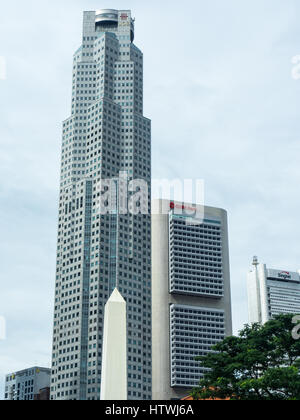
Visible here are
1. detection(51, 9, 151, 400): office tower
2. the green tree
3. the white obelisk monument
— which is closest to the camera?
the white obelisk monument

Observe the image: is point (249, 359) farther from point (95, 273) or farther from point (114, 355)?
point (95, 273)

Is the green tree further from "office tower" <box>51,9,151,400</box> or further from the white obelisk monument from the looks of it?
"office tower" <box>51,9,151,400</box>

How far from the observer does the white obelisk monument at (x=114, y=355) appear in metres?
26.6

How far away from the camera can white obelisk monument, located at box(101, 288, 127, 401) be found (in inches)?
1047

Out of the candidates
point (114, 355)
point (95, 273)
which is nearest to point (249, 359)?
point (114, 355)

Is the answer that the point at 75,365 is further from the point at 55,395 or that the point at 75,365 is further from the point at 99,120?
the point at 99,120

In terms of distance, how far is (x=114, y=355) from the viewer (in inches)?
1078

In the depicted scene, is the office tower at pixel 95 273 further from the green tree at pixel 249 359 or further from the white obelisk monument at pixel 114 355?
the white obelisk monument at pixel 114 355

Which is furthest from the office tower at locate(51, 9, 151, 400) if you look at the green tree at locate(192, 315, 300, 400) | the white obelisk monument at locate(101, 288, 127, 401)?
the white obelisk monument at locate(101, 288, 127, 401)

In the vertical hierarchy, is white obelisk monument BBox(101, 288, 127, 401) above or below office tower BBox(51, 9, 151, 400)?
below

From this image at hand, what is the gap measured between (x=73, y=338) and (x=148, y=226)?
4515cm

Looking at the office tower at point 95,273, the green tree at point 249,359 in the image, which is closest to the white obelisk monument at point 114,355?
the green tree at point 249,359
